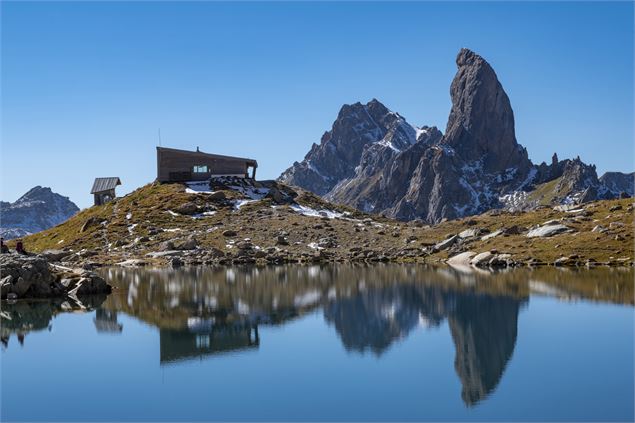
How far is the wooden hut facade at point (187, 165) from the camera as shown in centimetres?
16175

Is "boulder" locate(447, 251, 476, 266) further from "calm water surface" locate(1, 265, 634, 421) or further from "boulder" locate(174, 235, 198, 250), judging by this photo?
"boulder" locate(174, 235, 198, 250)

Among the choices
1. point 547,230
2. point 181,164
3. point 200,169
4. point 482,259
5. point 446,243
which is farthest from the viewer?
point 200,169

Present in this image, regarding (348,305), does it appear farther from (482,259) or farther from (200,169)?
(200,169)

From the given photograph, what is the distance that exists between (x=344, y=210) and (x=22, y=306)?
319ft

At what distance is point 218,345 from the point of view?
42594 mm

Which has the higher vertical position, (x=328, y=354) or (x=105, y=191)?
(x=105, y=191)

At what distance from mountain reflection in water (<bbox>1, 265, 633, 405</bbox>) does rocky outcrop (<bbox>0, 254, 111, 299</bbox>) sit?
10.3 ft

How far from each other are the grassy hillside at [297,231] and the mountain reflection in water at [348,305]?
16.7 meters

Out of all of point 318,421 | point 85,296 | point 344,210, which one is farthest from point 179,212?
point 318,421

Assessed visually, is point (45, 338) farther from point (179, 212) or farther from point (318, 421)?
point (179, 212)

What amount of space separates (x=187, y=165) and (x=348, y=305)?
361 ft

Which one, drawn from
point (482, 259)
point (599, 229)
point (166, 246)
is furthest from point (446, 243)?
point (166, 246)

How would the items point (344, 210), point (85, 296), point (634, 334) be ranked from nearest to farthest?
point (634, 334) → point (85, 296) → point (344, 210)

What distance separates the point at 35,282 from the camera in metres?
65.4
